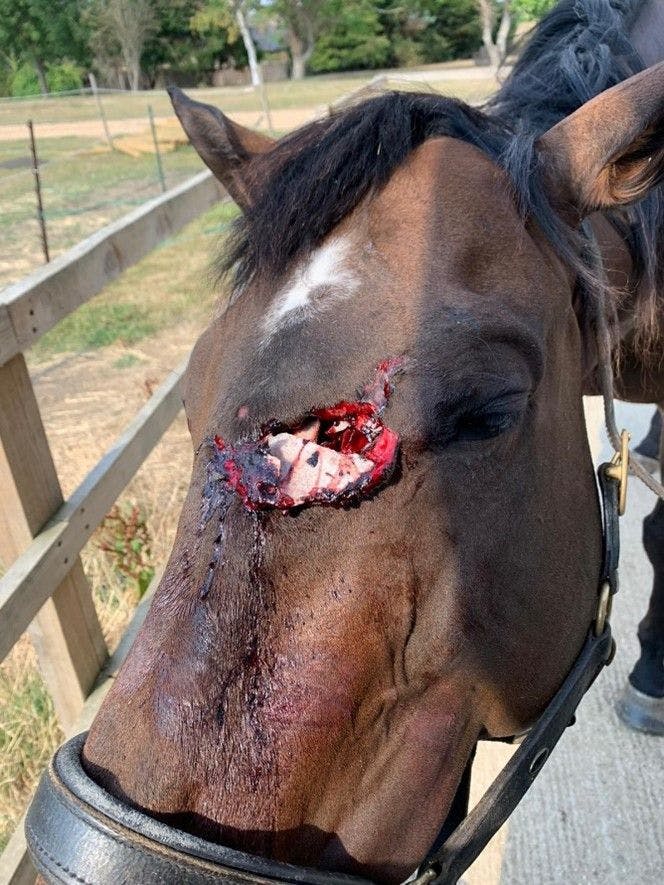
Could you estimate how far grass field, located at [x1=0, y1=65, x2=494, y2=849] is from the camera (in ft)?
9.53

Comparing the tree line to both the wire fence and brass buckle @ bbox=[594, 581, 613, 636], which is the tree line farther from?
brass buckle @ bbox=[594, 581, 613, 636]

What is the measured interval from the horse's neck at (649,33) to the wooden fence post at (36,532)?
2034mm

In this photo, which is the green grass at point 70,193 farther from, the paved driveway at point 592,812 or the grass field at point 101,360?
the paved driveway at point 592,812

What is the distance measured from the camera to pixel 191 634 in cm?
104

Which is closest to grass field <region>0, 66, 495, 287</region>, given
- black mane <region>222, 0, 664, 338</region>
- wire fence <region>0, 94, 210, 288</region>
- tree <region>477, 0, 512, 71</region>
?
wire fence <region>0, 94, 210, 288</region>

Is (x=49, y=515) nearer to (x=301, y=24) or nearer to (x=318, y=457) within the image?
(x=318, y=457)

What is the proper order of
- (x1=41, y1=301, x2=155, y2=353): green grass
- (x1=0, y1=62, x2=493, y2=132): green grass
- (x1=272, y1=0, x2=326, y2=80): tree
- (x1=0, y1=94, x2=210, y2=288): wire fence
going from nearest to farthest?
1. (x1=41, y1=301, x2=155, y2=353): green grass
2. (x1=0, y1=94, x2=210, y2=288): wire fence
3. (x1=0, y1=62, x2=493, y2=132): green grass
4. (x1=272, y1=0, x2=326, y2=80): tree

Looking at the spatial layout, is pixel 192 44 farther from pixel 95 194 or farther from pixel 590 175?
pixel 590 175

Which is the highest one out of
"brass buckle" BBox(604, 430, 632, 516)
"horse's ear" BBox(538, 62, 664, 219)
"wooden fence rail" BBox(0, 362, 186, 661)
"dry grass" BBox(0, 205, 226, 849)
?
"horse's ear" BBox(538, 62, 664, 219)

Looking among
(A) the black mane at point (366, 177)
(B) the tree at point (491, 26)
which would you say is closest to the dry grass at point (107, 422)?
(A) the black mane at point (366, 177)

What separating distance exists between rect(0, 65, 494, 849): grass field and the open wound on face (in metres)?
0.66

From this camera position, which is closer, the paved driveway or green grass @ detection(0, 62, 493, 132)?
the paved driveway

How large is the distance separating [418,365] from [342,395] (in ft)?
0.42

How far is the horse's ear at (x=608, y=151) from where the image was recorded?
1.37 meters
